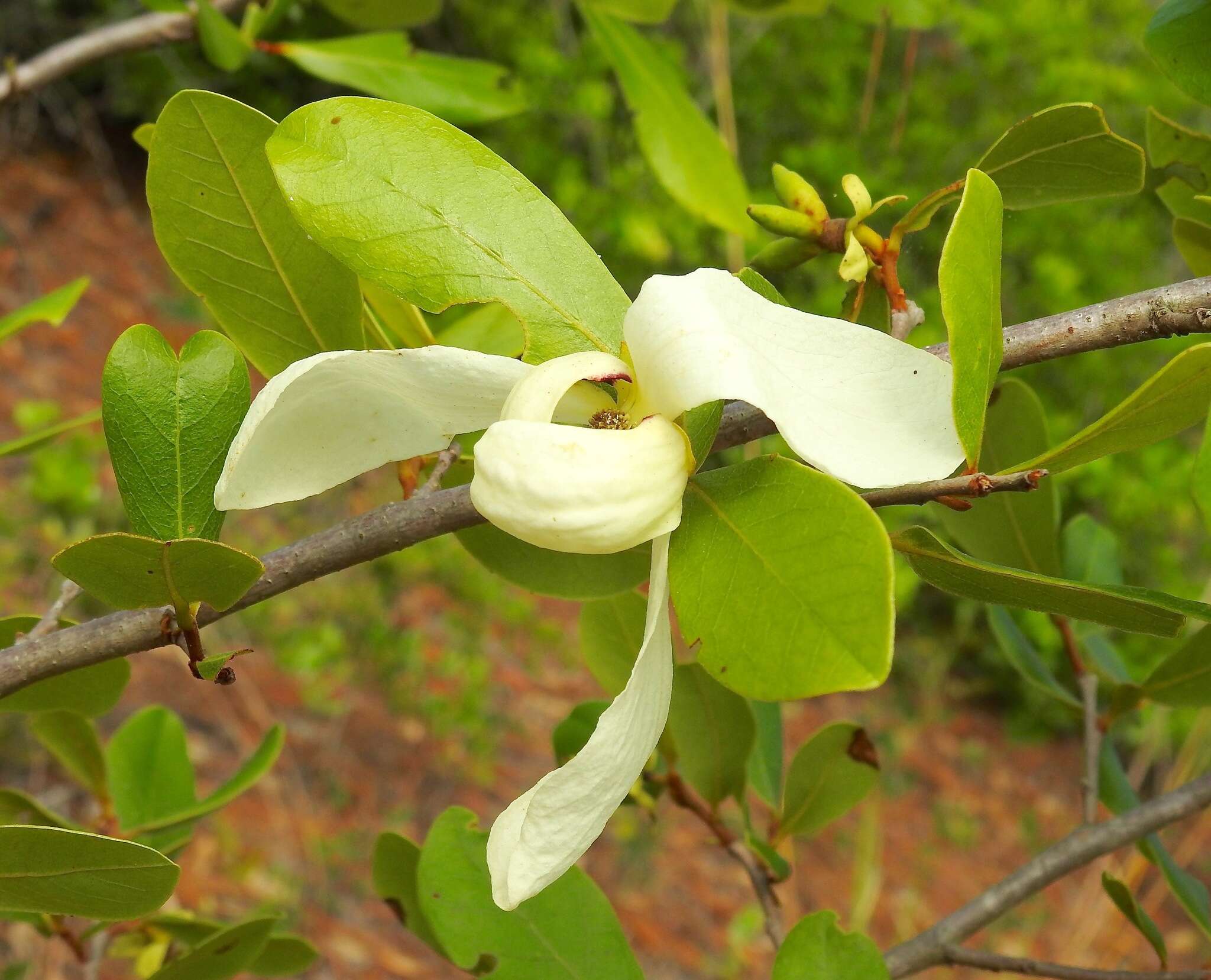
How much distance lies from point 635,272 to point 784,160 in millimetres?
612

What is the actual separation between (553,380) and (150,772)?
0.55 meters

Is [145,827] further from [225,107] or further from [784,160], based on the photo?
[784,160]

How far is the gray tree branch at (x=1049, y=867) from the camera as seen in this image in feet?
2.11

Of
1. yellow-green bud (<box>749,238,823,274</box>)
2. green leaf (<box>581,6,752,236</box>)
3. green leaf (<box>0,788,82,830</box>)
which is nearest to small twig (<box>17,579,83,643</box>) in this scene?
green leaf (<box>0,788,82,830</box>)

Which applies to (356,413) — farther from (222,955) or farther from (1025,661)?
(1025,661)

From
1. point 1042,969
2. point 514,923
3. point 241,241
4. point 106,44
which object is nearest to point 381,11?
point 106,44

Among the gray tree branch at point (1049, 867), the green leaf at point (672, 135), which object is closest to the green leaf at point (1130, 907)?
the gray tree branch at point (1049, 867)

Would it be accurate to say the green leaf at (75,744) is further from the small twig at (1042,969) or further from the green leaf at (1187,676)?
the green leaf at (1187,676)

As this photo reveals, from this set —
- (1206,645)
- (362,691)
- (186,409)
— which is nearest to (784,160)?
(362,691)

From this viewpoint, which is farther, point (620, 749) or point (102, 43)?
point (102, 43)

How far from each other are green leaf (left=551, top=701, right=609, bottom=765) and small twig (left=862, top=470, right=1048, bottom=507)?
34 cm

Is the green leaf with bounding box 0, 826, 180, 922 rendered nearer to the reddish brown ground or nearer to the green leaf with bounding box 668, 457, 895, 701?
the green leaf with bounding box 668, 457, 895, 701

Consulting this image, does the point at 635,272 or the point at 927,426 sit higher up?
the point at 927,426

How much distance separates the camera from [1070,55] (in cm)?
385
